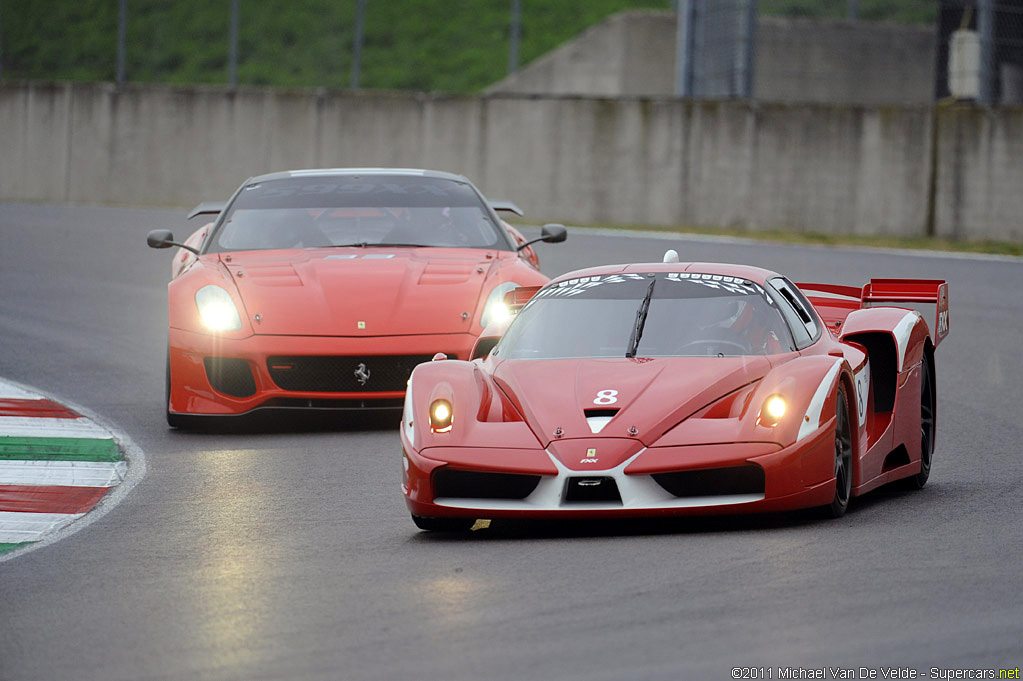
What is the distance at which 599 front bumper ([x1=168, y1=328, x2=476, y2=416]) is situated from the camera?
403 inches

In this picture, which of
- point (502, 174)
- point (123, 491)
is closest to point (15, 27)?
point (502, 174)

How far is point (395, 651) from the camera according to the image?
5.14 metres

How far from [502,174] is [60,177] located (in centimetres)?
678

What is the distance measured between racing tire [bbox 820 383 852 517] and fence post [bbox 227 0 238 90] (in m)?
23.2

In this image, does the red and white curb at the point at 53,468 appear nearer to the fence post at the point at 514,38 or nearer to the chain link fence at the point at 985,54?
the chain link fence at the point at 985,54

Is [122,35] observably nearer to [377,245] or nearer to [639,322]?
[377,245]

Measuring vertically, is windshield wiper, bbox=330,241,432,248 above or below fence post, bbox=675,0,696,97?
below

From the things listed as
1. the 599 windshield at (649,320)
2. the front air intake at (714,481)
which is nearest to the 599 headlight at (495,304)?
the 599 windshield at (649,320)

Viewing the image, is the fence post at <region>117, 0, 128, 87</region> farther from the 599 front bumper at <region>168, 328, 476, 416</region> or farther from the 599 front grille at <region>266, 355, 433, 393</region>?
the 599 front grille at <region>266, 355, 433, 393</region>

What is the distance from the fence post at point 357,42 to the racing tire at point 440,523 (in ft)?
76.5

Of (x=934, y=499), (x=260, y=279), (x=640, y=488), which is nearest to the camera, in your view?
(x=640, y=488)

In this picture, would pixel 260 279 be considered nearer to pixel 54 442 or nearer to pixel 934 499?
pixel 54 442

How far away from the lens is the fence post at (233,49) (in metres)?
29.7

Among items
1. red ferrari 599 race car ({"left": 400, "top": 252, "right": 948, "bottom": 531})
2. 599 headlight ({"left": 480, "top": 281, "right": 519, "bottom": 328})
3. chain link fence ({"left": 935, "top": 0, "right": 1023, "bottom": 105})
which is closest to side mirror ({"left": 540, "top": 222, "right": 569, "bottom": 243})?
599 headlight ({"left": 480, "top": 281, "right": 519, "bottom": 328})
